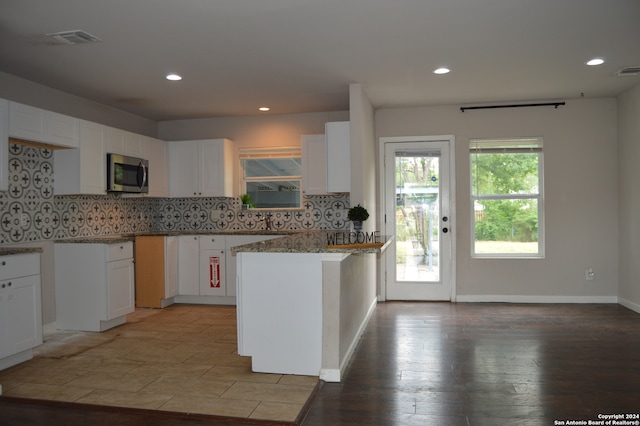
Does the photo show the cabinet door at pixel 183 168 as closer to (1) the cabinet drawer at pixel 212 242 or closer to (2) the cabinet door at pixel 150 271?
(1) the cabinet drawer at pixel 212 242

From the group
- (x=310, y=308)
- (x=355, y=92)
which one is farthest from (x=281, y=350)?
(x=355, y=92)

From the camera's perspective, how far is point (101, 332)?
4.52m

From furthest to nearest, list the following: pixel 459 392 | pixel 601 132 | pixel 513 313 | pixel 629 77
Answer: pixel 601 132, pixel 513 313, pixel 629 77, pixel 459 392

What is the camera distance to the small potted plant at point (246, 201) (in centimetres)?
620

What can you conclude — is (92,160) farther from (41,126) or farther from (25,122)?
(25,122)

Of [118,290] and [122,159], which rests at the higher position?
[122,159]

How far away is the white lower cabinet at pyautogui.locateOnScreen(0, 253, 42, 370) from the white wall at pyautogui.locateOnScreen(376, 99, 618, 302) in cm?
451

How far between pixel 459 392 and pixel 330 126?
290 centimetres

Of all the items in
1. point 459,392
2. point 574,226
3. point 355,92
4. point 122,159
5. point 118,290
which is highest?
point 355,92

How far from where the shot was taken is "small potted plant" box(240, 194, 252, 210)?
6203 mm

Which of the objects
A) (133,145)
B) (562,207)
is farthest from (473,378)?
(133,145)

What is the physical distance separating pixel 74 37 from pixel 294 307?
2.49 metres

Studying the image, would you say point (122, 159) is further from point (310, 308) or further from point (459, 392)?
point (459, 392)

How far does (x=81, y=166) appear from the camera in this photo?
4.59m
